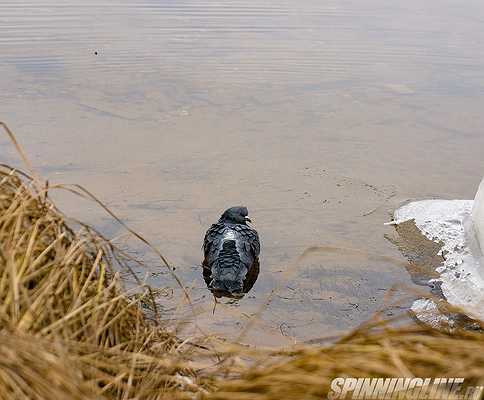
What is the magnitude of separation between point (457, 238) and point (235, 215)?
5.39 feet

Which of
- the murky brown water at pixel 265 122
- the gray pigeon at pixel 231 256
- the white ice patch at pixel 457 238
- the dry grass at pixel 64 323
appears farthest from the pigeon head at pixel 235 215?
the dry grass at pixel 64 323

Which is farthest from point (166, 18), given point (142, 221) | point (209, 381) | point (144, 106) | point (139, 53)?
point (209, 381)

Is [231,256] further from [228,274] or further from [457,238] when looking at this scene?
[457,238]

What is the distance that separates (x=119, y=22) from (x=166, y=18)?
66 centimetres

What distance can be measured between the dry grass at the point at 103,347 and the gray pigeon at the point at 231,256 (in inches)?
99.3

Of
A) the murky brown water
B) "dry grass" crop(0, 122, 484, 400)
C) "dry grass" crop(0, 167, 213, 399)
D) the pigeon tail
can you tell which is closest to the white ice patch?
the murky brown water

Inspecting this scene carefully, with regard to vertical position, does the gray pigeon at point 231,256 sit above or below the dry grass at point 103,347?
below

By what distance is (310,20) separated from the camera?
10711 millimetres

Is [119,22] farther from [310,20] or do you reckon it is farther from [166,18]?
[310,20]

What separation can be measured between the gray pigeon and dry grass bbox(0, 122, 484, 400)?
2521 millimetres

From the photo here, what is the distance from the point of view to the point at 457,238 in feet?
18.0

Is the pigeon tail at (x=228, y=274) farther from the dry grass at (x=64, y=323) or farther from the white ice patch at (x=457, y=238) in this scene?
the dry grass at (x=64, y=323)

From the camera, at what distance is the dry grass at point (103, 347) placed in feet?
5.63

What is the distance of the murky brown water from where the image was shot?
5344 millimetres
